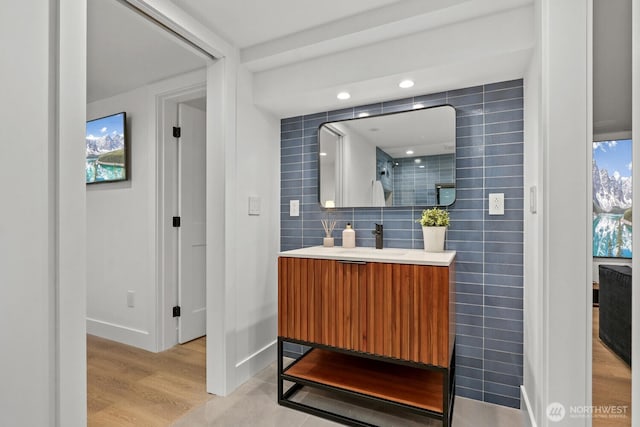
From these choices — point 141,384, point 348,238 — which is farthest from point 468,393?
point 141,384

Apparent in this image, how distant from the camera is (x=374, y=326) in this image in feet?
5.78

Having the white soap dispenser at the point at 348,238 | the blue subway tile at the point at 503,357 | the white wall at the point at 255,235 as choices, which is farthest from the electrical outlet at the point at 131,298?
the blue subway tile at the point at 503,357

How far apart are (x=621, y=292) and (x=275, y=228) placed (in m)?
2.10

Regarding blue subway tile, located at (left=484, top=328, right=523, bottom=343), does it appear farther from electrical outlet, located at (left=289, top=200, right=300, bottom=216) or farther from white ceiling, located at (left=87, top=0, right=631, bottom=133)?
electrical outlet, located at (left=289, top=200, right=300, bottom=216)

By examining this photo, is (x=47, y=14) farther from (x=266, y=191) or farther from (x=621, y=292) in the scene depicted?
(x=621, y=292)

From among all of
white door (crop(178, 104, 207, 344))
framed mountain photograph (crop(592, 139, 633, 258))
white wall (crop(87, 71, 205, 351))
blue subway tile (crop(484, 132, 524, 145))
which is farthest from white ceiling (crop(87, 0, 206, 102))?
framed mountain photograph (crop(592, 139, 633, 258))

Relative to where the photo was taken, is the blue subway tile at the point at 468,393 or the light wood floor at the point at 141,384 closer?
the light wood floor at the point at 141,384

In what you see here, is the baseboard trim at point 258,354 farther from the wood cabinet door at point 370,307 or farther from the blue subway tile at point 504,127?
the blue subway tile at point 504,127

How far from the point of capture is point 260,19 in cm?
187

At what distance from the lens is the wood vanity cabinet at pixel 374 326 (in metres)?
1.63

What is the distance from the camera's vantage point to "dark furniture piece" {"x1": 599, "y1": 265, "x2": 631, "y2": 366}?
152 cm

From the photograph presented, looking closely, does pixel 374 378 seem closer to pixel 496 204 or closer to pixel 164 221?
pixel 496 204

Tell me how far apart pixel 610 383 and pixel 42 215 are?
252 centimetres

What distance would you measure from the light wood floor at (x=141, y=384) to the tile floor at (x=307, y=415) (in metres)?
0.15
